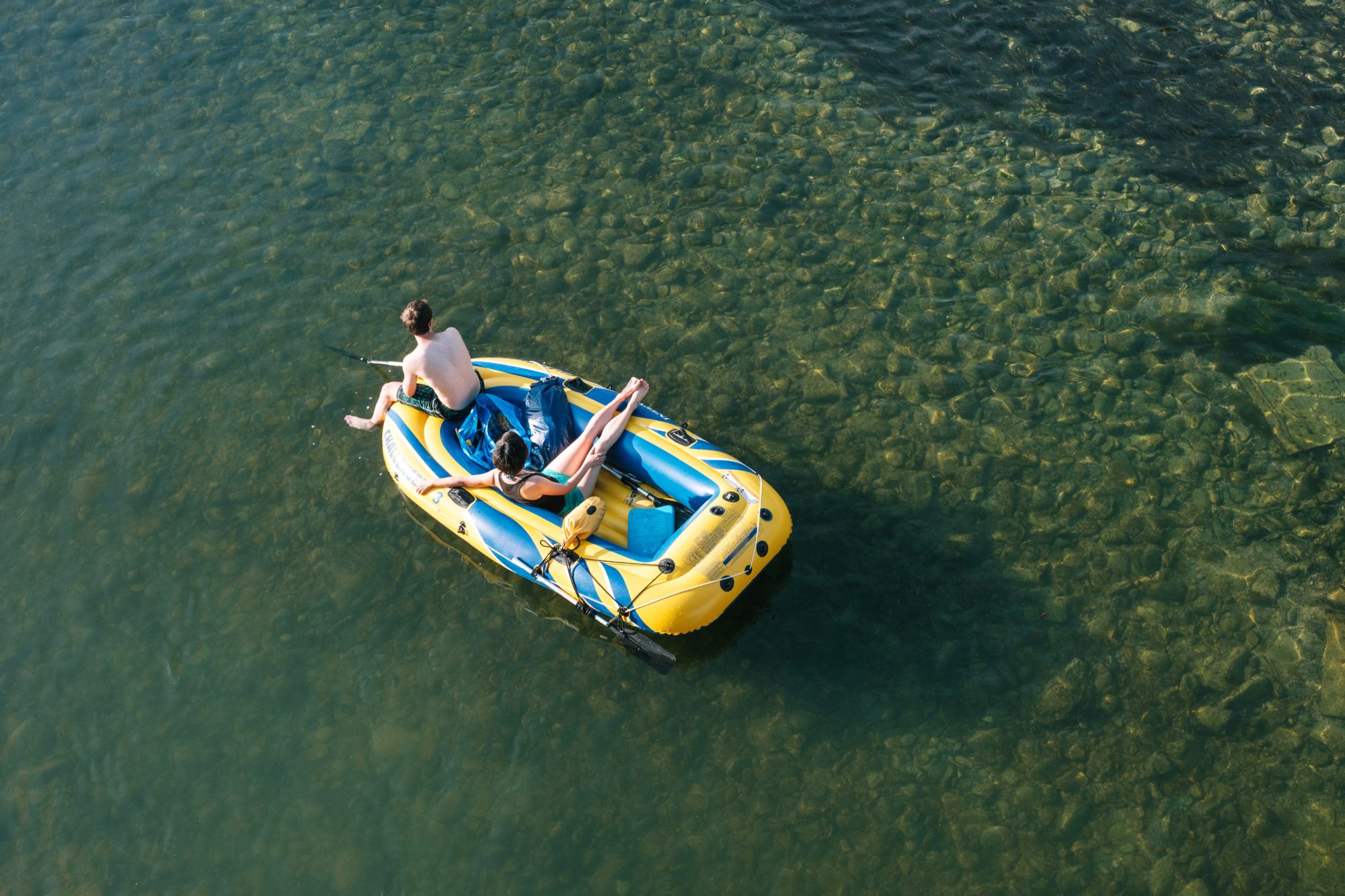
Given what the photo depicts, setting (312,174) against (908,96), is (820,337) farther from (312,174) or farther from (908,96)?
(312,174)

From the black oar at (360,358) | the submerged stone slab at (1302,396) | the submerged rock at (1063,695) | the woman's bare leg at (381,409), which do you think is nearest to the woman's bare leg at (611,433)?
the woman's bare leg at (381,409)

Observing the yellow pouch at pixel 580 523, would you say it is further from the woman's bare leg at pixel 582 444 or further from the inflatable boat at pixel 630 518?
the woman's bare leg at pixel 582 444

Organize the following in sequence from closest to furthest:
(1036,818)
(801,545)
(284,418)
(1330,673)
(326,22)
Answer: (1036,818) < (1330,673) < (801,545) < (284,418) < (326,22)

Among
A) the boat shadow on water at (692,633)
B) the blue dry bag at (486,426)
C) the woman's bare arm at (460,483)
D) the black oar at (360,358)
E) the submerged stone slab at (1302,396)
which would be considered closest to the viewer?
the boat shadow on water at (692,633)

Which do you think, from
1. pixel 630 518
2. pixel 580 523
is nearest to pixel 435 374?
pixel 580 523

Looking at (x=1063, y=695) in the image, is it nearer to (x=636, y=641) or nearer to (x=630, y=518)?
(x=636, y=641)

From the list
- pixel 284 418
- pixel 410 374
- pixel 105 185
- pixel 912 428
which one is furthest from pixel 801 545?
pixel 105 185
